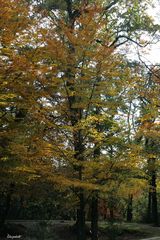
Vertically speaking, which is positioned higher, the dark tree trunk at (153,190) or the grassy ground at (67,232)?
the dark tree trunk at (153,190)

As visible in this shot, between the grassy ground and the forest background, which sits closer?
the forest background

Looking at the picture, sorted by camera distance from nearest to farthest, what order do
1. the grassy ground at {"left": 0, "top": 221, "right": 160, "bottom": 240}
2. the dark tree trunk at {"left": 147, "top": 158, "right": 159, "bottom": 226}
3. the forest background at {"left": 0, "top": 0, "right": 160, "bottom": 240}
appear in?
the forest background at {"left": 0, "top": 0, "right": 160, "bottom": 240} → the dark tree trunk at {"left": 147, "top": 158, "right": 159, "bottom": 226} → the grassy ground at {"left": 0, "top": 221, "right": 160, "bottom": 240}

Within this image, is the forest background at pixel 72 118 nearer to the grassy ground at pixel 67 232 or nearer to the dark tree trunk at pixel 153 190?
the dark tree trunk at pixel 153 190

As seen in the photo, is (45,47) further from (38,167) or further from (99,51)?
(38,167)

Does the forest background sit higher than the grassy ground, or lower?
higher

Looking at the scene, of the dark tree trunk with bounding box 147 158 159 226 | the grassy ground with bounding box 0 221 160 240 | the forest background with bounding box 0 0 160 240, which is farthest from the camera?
the grassy ground with bounding box 0 221 160 240

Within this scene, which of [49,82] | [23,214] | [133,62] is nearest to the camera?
[49,82]

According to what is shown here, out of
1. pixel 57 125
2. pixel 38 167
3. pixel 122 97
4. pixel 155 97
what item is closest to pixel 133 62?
pixel 155 97

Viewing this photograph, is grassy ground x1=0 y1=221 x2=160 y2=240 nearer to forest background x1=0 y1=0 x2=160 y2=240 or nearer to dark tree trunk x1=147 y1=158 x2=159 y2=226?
dark tree trunk x1=147 y1=158 x2=159 y2=226

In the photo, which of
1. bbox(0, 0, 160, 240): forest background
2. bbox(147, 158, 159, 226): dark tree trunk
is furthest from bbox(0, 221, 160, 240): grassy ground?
bbox(0, 0, 160, 240): forest background

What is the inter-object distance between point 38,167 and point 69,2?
11550 mm

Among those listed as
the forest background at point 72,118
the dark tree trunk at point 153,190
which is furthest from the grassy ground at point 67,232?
the forest background at point 72,118

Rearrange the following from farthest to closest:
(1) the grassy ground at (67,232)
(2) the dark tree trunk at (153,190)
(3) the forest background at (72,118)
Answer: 1. (1) the grassy ground at (67,232)
2. (2) the dark tree trunk at (153,190)
3. (3) the forest background at (72,118)

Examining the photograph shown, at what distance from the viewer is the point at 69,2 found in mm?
20656
